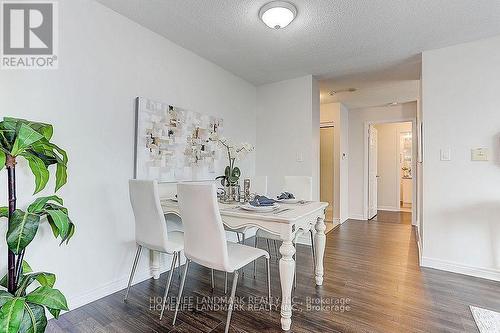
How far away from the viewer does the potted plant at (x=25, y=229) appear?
1.17 meters

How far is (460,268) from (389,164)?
4251 millimetres

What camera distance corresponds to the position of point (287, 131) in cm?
388

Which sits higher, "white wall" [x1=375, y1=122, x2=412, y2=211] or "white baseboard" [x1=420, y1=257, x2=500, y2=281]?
"white wall" [x1=375, y1=122, x2=412, y2=211]

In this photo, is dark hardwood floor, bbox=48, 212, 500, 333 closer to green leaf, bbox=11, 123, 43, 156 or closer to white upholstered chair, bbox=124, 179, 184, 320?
white upholstered chair, bbox=124, 179, 184, 320

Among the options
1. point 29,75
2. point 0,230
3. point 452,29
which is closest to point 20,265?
point 0,230

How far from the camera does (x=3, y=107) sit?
1.62 m

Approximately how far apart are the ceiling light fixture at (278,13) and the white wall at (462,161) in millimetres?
1789

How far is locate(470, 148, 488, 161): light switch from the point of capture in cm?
260

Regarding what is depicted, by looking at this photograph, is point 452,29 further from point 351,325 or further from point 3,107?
point 3,107

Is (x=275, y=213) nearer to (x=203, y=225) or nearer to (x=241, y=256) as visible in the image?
(x=241, y=256)

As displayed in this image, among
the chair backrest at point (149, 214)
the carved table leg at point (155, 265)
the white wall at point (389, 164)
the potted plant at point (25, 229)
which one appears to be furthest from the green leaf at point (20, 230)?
the white wall at point (389, 164)

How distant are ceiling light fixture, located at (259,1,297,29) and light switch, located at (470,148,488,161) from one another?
2.25m

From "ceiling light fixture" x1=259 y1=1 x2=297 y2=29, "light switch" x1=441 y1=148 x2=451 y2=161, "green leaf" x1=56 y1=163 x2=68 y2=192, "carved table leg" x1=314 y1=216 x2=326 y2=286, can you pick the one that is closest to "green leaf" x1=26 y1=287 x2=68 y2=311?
"green leaf" x1=56 y1=163 x2=68 y2=192

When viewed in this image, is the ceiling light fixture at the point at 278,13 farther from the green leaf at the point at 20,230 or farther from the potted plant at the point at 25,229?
the green leaf at the point at 20,230
